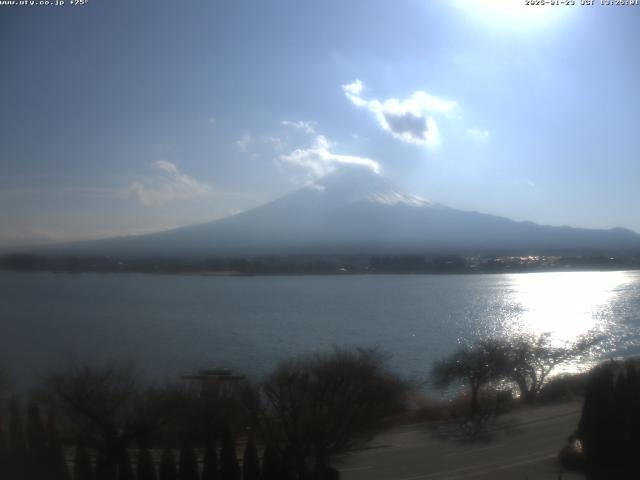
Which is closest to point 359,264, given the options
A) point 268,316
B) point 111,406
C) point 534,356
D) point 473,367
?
point 268,316

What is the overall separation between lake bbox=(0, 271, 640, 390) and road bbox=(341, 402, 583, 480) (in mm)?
908

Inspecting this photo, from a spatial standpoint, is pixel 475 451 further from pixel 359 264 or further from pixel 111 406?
pixel 359 264

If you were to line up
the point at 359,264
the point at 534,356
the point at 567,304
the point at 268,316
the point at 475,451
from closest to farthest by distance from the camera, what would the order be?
the point at 475,451 → the point at 534,356 → the point at 268,316 → the point at 567,304 → the point at 359,264

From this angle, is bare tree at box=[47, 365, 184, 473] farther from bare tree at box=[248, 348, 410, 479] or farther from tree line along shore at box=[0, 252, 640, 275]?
tree line along shore at box=[0, 252, 640, 275]

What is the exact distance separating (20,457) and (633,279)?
9.46 m

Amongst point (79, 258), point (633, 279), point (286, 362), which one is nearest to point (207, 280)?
point (79, 258)

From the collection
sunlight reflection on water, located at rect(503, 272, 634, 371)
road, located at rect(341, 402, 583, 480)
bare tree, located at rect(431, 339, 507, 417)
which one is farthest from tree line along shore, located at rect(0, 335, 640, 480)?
sunlight reflection on water, located at rect(503, 272, 634, 371)

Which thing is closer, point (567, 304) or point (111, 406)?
point (111, 406)

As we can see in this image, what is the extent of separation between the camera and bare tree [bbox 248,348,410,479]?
406 centimetres

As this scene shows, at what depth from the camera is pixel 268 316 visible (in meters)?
7.20

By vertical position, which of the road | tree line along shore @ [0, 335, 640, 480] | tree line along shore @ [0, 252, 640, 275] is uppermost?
tree line along shore @ [0, 252, 640, 275]

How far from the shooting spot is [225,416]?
13.7 feet

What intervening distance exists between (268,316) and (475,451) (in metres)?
3.65

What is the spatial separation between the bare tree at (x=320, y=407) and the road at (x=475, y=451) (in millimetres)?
178
